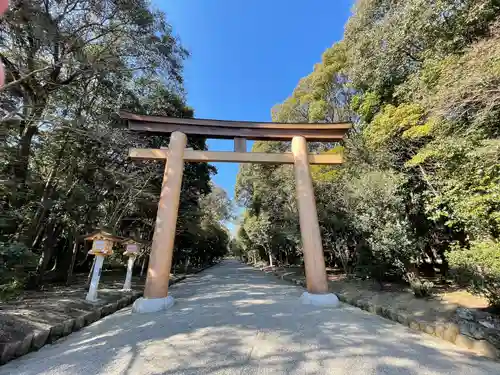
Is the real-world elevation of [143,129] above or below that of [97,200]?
above

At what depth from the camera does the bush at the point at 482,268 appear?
4.12 meters

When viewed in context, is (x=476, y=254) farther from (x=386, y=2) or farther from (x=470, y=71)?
(x=386, y=2)

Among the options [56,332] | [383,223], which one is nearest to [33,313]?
[56,332]

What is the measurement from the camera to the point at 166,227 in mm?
5387

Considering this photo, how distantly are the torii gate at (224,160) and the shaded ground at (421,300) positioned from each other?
1678 mm

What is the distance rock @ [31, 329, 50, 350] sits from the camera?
10.8 feet

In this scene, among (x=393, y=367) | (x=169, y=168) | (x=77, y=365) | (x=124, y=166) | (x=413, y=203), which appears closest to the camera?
(x=393, y=367)

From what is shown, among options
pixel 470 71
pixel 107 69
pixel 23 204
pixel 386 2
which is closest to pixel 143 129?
pixel 107 69

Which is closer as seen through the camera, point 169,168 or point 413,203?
point 169,168

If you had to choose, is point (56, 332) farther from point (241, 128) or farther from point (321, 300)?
point (241, 128)

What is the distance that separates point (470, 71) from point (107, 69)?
8550 millimetres

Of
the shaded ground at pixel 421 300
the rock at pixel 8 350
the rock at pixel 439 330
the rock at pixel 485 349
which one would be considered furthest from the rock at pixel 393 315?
the rock at pixel 8 350

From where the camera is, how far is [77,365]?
2.66 meters

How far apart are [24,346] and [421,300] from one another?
7632mm
